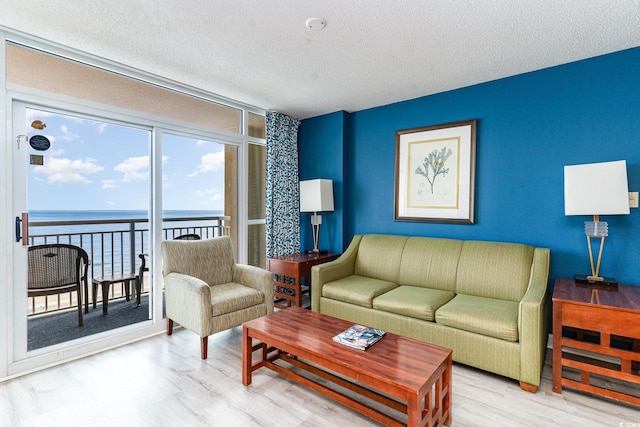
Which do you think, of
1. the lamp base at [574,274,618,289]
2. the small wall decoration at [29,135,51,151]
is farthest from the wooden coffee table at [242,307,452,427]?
the small wall decoration at [29,135,51,151]

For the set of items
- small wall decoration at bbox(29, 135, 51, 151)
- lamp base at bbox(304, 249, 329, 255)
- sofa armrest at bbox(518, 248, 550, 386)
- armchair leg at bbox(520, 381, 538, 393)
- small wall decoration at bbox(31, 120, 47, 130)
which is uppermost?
small wall decoration at bbox(31, 120, 47, 130)

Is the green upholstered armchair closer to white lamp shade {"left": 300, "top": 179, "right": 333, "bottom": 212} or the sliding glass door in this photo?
the sliding glass door

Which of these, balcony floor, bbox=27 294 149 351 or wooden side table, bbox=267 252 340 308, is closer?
balcony floor, bbox=27 294 149 351

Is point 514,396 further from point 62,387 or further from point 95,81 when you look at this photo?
point 95,81

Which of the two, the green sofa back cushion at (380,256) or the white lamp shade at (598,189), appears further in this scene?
the green sofa back cushion at (380,256)

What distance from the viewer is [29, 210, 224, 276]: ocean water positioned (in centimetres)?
333

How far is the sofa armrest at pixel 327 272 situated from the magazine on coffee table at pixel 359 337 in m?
1.14

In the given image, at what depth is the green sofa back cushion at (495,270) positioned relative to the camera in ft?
8.52

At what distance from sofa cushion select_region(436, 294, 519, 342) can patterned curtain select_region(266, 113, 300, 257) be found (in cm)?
227

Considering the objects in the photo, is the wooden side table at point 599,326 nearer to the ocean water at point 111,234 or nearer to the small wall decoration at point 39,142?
the ocean water at point 111,234

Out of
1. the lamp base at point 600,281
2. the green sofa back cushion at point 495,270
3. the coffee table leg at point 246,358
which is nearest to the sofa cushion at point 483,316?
the green sofa back cushion at point 495,270

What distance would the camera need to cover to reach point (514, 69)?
8.96 ft

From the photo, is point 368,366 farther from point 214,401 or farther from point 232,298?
point 232,298

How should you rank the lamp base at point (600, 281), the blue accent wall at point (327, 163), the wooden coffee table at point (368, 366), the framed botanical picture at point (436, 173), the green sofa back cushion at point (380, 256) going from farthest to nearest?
the blue accent wall at point (327, 163) < the green sofa back cushion at point (380, 256) < the framed botanical picture at point (436, 173) < the lamp base at point (600, 281) < the wooden coffee table at point (368, 366)
